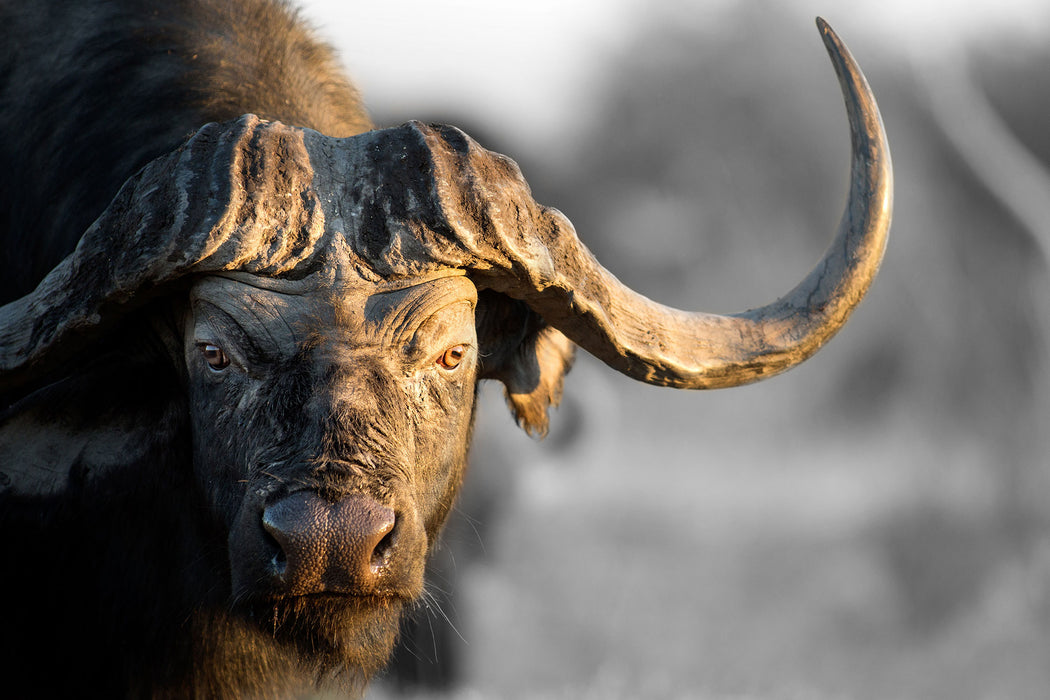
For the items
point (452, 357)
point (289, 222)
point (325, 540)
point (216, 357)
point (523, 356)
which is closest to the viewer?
point (325, 540)

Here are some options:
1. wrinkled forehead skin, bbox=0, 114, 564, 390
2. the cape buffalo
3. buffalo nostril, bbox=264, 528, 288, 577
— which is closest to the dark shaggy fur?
the cape buffalo

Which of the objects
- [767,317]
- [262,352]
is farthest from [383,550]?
[767,317]

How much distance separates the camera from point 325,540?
2352 mm

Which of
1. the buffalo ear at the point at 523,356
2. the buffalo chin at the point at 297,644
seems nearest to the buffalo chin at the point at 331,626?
the buffalo chin at the point at 297,644

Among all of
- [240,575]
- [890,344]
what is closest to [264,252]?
[240,575]

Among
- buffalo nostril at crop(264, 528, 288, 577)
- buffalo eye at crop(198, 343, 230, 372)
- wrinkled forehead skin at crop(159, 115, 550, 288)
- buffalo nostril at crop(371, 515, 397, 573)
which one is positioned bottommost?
buffalo nostril at crop(264, 528, 288, 577)

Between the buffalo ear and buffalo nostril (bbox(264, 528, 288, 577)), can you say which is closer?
buffalo nostril (bbox(264, 528, 288, 577))

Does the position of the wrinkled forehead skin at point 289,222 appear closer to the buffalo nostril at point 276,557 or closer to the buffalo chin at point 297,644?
the buffalo nostril at point 276,557

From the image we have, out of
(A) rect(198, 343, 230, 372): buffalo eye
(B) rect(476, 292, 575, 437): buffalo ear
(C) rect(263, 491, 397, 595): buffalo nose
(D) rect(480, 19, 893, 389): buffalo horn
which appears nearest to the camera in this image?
(C) rect(263, 491, 397, 595): buffalo nose

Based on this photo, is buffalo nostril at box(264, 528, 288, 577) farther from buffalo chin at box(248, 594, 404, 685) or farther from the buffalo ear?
the buffalo ear

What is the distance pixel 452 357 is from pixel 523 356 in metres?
0.62

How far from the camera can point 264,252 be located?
2.62 metres

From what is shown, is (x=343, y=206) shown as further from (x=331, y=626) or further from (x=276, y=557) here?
(x=331, y=626)

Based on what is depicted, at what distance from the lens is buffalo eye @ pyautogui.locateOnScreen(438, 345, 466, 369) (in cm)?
287
